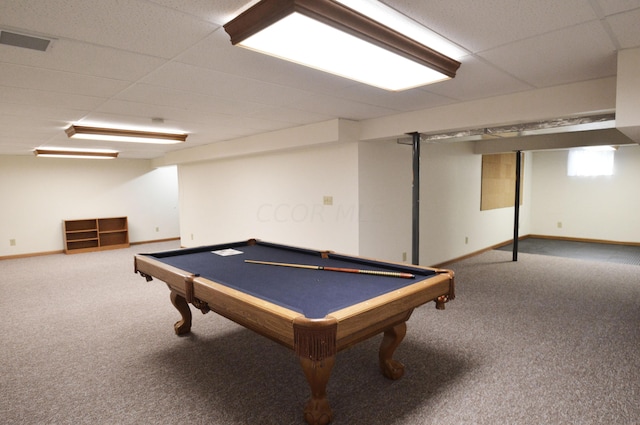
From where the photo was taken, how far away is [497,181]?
22.5 feet

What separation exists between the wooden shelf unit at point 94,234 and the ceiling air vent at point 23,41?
674cm

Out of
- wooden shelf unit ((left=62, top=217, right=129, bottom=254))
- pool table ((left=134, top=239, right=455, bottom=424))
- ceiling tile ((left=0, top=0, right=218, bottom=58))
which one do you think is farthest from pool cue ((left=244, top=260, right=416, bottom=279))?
wooden shelf unit ((left=62, top=217, right=129, bottom=254))

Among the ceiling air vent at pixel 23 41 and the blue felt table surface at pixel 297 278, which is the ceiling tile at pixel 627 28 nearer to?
the blue felt table surface at pixel 297 278

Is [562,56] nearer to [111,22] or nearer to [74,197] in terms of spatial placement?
[111,22]

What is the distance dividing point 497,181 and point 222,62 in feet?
20.7

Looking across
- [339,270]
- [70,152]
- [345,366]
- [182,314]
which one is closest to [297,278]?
[339,270]

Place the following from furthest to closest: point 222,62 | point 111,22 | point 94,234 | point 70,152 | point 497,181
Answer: point 94,234 → point 497,181 → point 70,152 → point 222,62 → point 111,22

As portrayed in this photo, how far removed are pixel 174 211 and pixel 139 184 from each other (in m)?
1.09

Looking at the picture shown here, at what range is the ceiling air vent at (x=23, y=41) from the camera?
5.70ft

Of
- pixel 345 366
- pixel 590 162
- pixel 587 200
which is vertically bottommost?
pixel 345 366

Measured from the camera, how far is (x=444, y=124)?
3.59 metres

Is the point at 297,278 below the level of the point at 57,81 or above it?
below

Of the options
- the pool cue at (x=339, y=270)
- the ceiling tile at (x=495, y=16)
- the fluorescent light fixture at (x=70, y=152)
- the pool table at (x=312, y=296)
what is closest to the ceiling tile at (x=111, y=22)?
the ceiling tile at (x=495, y=16)

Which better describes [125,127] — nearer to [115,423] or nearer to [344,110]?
[344,110]
